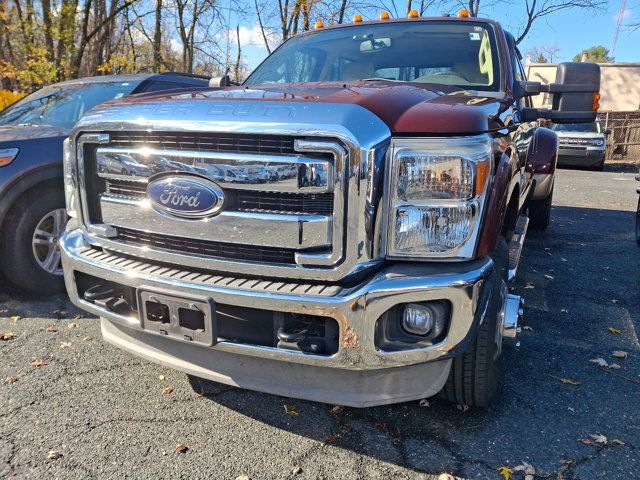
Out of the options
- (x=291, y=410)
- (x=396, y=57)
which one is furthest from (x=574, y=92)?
(x=291, y=410)

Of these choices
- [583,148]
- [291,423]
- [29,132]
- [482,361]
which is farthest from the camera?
[583,148]

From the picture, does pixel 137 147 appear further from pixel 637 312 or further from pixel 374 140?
pixel 637 312

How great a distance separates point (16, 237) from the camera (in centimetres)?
389

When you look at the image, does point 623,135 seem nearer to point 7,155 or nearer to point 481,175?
point 481,175

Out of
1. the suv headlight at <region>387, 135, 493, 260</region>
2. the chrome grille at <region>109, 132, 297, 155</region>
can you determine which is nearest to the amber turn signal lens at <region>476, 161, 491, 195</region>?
the suv headlight at <region>387, 135, 493, 260</region>

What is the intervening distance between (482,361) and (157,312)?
4.77 feet

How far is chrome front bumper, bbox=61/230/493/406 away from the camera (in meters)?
1.91

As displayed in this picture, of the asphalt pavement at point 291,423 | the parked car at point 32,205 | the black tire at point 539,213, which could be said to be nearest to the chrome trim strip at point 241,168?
the asphalt pavement at point 291,423

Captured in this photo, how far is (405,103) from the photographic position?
6.91 ft

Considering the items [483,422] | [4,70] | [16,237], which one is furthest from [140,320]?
[4,70]

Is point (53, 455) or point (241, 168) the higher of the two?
point (241, 168)

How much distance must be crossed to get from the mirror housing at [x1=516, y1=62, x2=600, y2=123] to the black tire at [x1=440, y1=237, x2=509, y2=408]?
105cm

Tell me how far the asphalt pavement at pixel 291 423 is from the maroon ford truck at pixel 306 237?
287 millimetres

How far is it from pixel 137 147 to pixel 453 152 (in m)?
1.36
